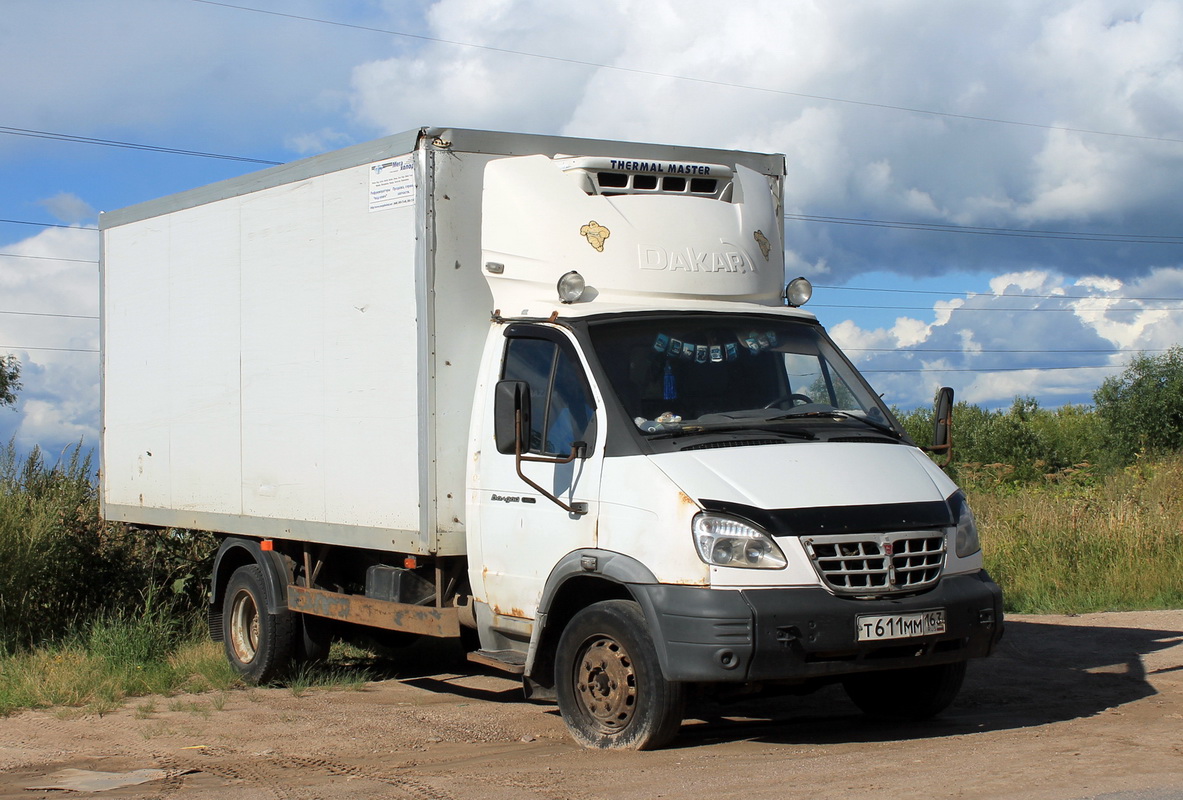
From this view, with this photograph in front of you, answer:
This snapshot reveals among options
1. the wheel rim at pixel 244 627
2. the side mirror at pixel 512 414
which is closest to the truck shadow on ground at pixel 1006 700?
the side mirror at pixel 512 414

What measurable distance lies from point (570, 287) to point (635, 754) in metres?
2.53

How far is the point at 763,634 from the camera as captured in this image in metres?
6.01

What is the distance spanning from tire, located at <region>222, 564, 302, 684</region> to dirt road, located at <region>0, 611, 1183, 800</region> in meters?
0.24

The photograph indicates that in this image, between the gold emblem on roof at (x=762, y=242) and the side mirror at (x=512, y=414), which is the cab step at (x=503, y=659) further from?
the gold emblem on roof at (x=762, y=242)

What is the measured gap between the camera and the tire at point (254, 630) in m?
9.50

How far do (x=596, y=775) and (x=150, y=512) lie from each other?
5.86 metres

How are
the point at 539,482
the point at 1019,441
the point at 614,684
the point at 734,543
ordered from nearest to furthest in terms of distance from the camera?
1. the point at 734,543
2. the point at 614,684
3. the point at 539,482
4. the point at 1019,441

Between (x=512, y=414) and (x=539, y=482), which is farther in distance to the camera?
(x=539, y=482)

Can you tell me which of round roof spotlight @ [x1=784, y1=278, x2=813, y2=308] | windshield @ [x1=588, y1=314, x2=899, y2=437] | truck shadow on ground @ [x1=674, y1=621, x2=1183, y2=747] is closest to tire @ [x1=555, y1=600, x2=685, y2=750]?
truck shadow on ground @ [x1=674, y1=621, x2=1183, y2=747]

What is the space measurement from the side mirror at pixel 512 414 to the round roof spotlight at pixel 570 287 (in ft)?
2.22

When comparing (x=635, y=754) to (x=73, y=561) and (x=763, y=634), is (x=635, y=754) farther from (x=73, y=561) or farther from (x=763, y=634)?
(x=73, y=561)

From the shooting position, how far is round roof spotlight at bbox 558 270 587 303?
23.7 ft

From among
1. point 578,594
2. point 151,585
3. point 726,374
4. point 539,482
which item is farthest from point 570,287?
point 151,585

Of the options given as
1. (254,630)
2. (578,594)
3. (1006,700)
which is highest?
(578,594)
